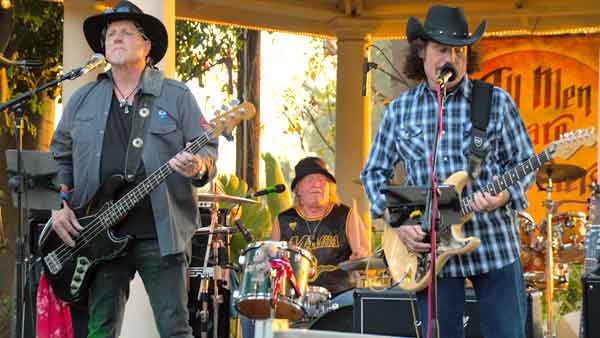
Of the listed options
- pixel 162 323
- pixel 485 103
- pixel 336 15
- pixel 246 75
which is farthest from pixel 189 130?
pixel 246 75

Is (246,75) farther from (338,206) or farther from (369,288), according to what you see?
(369,288)

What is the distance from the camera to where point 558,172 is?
1143 cm

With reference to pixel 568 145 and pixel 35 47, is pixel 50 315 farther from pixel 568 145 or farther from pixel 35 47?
pixel 35 47

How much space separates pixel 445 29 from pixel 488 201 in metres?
0.98

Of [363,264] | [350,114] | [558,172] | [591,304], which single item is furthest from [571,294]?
[591,304]

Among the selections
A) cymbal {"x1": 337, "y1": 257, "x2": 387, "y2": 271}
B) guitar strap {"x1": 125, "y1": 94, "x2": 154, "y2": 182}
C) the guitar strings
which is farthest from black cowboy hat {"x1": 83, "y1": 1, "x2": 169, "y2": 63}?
cymbal {"x1": 337, "y1": 257, "x2": 387, "y2": 271}

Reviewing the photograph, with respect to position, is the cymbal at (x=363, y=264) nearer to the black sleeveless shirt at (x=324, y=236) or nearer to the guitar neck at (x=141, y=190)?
the black sleeveless shirt at (x=324, y=236)

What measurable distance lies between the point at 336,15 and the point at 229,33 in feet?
18.5

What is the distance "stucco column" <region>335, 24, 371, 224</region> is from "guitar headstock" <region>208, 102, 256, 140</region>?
7513 mm

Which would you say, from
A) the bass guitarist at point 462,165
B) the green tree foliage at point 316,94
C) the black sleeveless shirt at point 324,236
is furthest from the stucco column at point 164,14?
the green tree foliage at point 316,94

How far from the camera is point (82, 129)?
688cm

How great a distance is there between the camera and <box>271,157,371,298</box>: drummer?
10445 mm

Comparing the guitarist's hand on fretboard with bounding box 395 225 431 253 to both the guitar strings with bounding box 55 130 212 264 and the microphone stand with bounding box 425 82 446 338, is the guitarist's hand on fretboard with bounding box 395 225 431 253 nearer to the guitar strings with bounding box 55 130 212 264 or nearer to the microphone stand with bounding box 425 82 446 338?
the microphone stand with bounding box 425 82 446 338

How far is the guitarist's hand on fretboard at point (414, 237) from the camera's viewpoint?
580cm
